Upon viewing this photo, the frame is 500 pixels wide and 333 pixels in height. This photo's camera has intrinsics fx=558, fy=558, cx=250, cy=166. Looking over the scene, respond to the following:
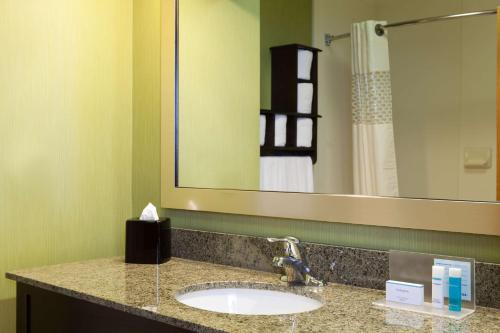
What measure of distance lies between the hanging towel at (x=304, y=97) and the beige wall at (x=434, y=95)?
0.09 metres

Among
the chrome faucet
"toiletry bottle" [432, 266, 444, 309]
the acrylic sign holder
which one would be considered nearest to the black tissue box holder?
the chrome faucet

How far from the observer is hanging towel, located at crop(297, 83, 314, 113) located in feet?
4.90

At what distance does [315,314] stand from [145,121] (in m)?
1.02

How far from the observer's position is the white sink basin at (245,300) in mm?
1373

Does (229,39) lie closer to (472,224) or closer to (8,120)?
(8,120)

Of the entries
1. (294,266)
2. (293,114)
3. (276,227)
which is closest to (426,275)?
(294,266)

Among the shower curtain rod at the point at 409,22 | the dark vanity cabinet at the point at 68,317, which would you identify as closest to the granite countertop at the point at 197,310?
the dark vanity cabinet at the point at 68,317

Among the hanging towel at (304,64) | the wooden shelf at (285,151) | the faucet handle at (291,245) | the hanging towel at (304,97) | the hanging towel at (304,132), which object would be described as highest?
the hanging towel at (304,64)

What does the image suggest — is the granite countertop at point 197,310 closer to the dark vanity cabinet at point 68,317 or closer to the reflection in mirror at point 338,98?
the dark vanity cabinet at point 68,317

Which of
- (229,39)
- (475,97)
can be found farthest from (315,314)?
(229,39)

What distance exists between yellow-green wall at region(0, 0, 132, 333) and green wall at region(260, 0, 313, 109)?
0.56m

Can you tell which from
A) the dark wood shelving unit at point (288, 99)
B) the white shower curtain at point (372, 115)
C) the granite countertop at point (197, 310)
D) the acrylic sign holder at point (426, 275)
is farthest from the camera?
the dark wood shelving unit at point (288, 99)

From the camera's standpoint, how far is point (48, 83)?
1.71m

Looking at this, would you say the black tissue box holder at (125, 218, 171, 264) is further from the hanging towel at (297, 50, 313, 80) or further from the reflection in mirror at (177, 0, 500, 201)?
the hanging towel at (297, 50, 313, 80)
